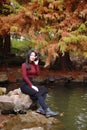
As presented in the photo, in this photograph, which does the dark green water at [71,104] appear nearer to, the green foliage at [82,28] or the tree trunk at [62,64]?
the green foliage at [82,28]

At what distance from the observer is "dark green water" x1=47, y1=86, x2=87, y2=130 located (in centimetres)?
1174

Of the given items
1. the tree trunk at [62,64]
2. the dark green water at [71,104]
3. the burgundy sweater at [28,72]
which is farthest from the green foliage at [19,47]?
the burgundy sweater at [28,72]

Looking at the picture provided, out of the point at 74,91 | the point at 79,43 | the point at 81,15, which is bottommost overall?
the point at 74,91

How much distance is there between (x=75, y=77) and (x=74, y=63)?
3.33 meters

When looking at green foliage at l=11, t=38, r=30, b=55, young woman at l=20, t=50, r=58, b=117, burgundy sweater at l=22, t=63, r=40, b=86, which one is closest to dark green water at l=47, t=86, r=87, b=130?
young woman at l=20, t=50, r=58, b=117

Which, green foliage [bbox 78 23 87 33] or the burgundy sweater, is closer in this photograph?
the burgundy sweater

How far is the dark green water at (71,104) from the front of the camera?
11742mm

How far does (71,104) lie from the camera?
47.6ft

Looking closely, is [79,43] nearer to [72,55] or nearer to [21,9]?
[21,9]

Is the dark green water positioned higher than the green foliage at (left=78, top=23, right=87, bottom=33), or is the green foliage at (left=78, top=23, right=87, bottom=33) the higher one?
the green foliage at (left=78, top=23, right=87, bottom=33)

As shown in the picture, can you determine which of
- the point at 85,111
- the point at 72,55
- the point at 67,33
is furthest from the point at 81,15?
the point at 72,55

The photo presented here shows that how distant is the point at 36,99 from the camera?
12367mm

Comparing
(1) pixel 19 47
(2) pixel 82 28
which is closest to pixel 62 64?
(2) pixel 82 28

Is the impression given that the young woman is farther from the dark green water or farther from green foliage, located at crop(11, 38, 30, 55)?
green foliage, located at crop(11, 38, 30, 55)
